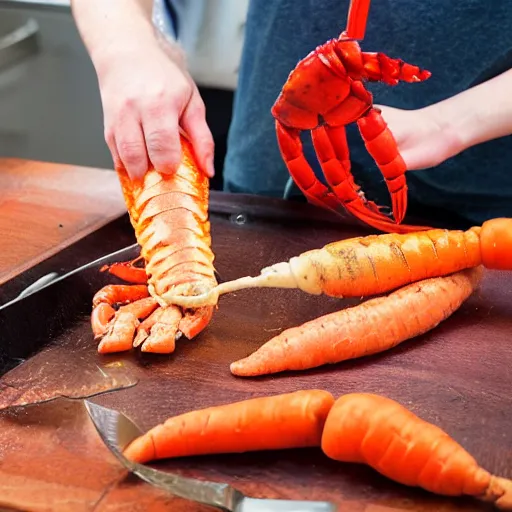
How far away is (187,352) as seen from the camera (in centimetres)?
108

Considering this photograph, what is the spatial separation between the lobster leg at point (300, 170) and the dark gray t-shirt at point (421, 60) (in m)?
0.16

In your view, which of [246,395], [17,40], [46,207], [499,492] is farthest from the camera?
[17,40]

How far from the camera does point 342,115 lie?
1188 millimetres

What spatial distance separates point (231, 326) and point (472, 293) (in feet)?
1.40

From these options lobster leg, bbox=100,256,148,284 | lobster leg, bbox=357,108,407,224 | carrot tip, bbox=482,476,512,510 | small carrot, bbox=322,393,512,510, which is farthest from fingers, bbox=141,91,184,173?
carrot tip, bbox=482,476,512,510

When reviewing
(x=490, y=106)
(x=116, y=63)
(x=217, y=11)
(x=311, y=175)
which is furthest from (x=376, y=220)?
(x=217, y=11)

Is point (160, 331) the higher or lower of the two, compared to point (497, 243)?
lower

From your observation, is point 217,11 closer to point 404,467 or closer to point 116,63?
point 116,63

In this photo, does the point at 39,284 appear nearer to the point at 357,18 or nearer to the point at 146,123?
the point at 146,123

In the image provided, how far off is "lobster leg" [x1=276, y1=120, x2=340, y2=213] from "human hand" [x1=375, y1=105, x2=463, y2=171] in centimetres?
17

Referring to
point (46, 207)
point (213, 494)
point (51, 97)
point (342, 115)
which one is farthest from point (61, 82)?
point (213, 494)

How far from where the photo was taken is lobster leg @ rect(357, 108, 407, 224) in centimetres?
118

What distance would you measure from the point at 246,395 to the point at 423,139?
600mm

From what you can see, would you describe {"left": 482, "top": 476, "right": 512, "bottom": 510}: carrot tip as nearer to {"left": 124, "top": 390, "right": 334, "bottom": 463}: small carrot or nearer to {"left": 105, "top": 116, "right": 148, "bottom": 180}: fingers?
{"left": 124, "top": 390, "right": 334, "bottom": 463}: small carrot
